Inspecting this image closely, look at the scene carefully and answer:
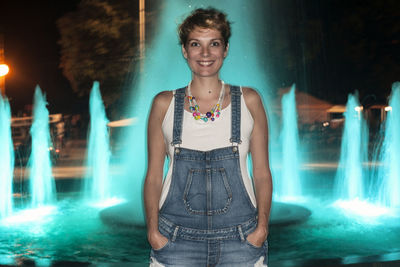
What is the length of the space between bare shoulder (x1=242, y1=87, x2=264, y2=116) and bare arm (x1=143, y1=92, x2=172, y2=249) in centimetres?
26

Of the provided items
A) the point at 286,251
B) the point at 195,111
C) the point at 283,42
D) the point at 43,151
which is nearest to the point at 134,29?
the point at 283,42

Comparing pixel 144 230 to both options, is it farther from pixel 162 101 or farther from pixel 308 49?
pixel 308 49

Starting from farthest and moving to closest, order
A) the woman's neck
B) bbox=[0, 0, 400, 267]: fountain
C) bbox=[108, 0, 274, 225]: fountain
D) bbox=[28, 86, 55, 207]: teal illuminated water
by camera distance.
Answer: bbox=[28, 86, 55, 207]: teal illuminated water < bbox=[108, 0, 274, 225]: fountain < bbox=[0, 0, 400, 267]: fountain < the woman's neck

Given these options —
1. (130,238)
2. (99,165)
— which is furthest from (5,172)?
(130,238)

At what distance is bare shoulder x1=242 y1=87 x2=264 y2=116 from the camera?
1785 mm

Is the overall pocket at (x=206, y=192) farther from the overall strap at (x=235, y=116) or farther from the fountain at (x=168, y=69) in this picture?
the fountain at (x=168, y=69)

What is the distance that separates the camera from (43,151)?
554 inches

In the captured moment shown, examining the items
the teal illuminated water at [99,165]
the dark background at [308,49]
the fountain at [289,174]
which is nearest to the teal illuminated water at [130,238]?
the fountain at [289,174]

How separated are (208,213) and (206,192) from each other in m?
0.07

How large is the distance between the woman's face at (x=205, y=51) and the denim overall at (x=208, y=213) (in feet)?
0.64

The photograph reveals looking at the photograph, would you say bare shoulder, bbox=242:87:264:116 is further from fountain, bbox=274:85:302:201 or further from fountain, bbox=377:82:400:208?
fountain, bbox=274:85:302:201

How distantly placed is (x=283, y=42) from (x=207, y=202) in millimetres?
17562

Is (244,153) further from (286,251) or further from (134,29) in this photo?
(134,29)

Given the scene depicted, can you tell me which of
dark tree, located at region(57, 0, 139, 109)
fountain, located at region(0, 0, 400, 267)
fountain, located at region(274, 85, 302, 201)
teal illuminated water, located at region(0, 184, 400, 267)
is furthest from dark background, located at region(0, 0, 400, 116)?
teal illuminated water, located at region(0, 184, 400, 267)
